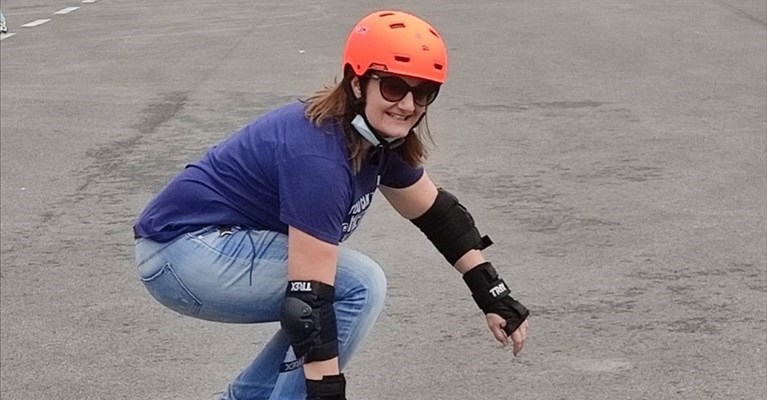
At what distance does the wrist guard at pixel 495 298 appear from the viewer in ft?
12.9

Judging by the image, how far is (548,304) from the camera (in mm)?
6219

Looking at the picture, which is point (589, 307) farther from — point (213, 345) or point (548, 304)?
point (213, 345)

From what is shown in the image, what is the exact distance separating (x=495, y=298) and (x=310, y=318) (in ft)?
2.49

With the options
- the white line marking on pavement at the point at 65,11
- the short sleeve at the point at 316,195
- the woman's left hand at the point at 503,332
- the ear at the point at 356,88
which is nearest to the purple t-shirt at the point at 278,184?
the short sleeve at the point at 316,195

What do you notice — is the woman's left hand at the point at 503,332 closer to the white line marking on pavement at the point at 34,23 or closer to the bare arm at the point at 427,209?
the bare arm at the point at 427,209

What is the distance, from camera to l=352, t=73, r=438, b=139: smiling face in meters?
3.45

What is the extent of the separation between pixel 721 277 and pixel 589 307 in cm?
77

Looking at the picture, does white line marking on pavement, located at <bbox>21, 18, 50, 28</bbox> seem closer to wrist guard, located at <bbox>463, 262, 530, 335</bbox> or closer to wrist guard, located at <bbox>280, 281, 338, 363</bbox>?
wrist guard, located at <bbox>463, 262, 530, 335</bbox>

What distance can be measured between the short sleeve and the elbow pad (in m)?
0.65

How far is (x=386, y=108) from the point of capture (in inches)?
136

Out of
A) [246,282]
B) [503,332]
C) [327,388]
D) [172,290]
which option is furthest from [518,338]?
[172,290]

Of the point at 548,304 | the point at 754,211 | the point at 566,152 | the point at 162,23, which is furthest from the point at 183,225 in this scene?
the point at 162,23

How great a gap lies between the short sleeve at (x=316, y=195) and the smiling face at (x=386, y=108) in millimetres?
154

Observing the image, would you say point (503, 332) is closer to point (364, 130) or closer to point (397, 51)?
point (364, 130)
